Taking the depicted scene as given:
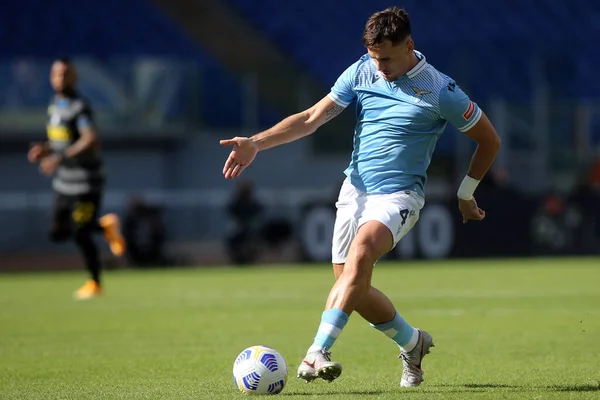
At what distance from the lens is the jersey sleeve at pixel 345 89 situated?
6.87 metres

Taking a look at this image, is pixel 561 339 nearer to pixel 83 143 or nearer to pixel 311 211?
pixel 83 143

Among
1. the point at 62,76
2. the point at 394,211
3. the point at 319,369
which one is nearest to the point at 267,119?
the point at 62,76

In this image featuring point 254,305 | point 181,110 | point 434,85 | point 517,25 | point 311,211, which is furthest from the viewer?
point 517,25

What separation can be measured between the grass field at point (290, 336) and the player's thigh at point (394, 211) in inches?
35.7

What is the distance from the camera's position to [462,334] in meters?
9.75

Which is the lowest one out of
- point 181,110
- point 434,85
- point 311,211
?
point 311,211

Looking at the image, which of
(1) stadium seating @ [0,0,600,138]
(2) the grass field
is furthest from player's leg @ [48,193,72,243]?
(1) stadium seating @ [0,0,600,138]

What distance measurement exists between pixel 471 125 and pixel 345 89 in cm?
80

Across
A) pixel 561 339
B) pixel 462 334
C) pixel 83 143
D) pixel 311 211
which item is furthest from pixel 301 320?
pixel 311 211

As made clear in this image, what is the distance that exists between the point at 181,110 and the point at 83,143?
1323 centimetres

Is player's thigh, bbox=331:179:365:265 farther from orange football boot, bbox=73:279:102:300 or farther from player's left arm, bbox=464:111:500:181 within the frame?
orange football boot, bbox=73:279:102:300

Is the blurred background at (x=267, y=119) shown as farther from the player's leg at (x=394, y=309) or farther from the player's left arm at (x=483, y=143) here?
the player's left arm at (x=483, y=143)

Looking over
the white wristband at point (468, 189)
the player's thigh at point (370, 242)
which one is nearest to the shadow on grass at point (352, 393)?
the player's thigh at point (370, 242)

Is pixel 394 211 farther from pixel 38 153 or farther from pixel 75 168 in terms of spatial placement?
pixel 75 168
